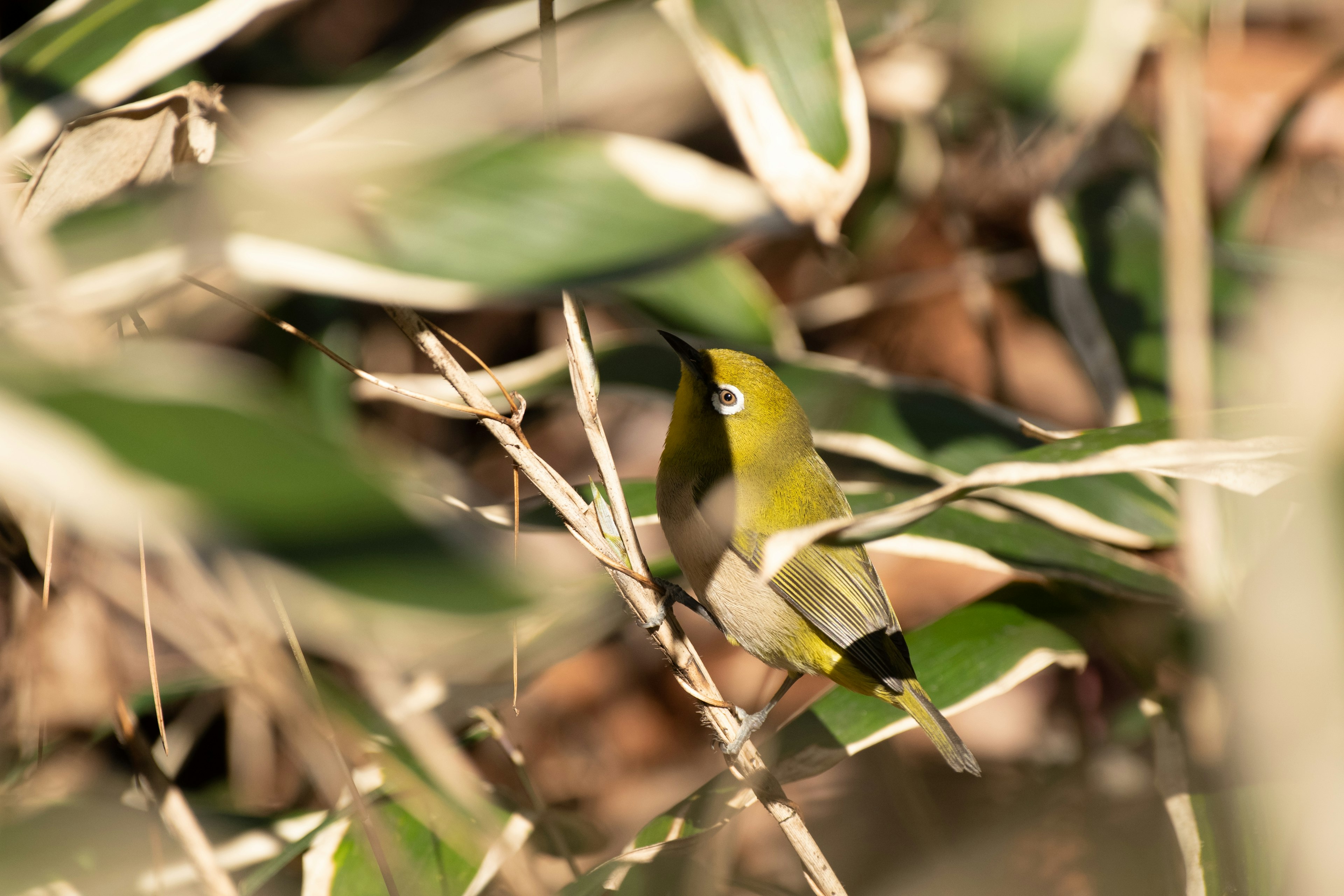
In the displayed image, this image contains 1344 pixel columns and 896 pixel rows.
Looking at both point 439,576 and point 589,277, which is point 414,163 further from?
point 439,576

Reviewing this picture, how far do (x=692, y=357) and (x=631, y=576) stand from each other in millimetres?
500

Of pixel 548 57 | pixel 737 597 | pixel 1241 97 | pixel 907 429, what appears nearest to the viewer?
pixel 548 57

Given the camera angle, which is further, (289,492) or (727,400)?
(727,400)

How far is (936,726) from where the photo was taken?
1.24 meters

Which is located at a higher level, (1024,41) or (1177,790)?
(1024,41)

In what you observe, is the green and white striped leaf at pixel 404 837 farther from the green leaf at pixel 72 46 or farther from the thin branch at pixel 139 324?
the green leaf at pixel 72 46

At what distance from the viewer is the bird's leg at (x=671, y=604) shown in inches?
38.1

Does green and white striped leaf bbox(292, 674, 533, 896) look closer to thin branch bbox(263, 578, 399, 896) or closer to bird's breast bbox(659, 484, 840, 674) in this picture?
thin branch bbox(263, 578, 399, 896)

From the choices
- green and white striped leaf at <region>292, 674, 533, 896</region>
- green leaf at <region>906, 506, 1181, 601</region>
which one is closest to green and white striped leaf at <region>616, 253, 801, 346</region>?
green leaf at <region>906, 506, 1181, 601</region>

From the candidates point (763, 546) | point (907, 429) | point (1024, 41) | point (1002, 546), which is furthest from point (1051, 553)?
point (1024, 41)

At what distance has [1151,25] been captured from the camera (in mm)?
1448

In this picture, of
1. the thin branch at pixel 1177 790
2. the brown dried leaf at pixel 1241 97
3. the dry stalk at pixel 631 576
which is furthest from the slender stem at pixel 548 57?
the brown dried leaf at pixel 1241 97

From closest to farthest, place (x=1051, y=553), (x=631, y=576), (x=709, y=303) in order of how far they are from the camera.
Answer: (x=631, y=576) < (x=1051, y=553) < (x=709, y=303)

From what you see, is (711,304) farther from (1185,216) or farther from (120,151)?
(120,151)
